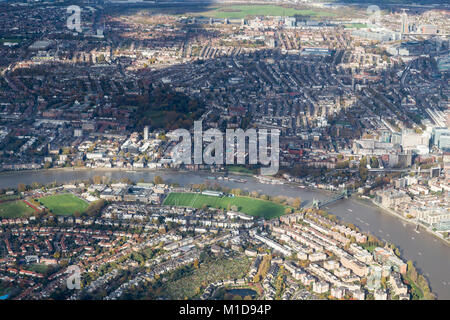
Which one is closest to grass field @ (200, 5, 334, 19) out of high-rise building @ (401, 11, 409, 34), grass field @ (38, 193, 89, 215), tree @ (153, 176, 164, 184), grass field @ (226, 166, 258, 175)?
high-rise building @ (401, 11, 409, 34)

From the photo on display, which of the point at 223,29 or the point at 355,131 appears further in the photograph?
the point at 223,29

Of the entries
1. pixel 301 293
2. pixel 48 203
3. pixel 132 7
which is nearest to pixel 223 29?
pixel 132 7

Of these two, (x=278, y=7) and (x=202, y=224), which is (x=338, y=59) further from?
(x=202, y=224)

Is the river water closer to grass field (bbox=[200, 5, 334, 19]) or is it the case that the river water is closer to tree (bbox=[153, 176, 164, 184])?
tree (bbox=[153, 176, 164, 184])

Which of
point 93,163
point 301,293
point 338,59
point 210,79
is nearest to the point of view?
point 301,293

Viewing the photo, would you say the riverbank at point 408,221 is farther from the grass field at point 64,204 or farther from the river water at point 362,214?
the grass field at point 64,204

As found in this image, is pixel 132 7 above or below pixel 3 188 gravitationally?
above

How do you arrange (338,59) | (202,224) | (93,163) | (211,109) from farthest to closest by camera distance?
(338,59)
(211,109)
(93,163)
(202,224)
